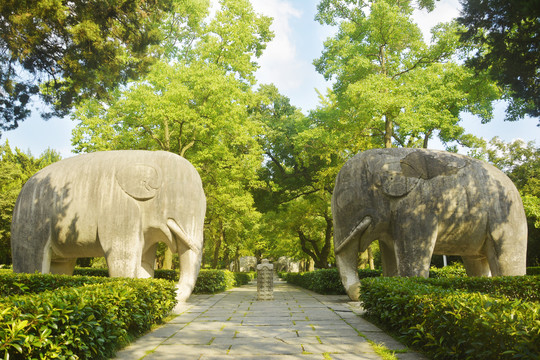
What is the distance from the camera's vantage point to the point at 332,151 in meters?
16.2

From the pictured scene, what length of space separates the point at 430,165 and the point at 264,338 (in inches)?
220

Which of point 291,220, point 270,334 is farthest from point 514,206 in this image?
point 291,220

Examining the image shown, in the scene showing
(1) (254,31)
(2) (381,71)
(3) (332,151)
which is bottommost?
(3) (332,151)

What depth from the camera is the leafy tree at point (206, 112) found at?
14445 mm

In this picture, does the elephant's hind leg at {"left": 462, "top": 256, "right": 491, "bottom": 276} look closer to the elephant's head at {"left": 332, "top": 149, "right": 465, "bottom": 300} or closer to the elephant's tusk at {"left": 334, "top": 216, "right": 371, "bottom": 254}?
the elephant's head at {"left": 332, "top": 149, "right": 465, "bottom": 300}

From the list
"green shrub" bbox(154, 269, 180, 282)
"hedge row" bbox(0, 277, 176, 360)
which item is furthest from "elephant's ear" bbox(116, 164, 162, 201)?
"green shrub" bbox(154, 269, 180, 282)

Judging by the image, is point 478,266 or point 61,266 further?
point 478,266

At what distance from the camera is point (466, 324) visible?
3.33 meters

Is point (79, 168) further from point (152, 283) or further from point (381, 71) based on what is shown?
point (381, 71)

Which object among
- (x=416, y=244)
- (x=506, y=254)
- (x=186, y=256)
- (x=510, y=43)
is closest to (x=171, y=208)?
(x=186, y=256)

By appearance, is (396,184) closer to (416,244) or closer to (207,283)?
(416,244)

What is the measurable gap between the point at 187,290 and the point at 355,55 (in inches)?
458

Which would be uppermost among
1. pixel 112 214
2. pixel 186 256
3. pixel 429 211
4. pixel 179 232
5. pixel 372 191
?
pixel 372 191

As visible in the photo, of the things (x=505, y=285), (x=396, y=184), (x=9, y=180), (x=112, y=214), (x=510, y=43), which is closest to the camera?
(x=510, y=43)
